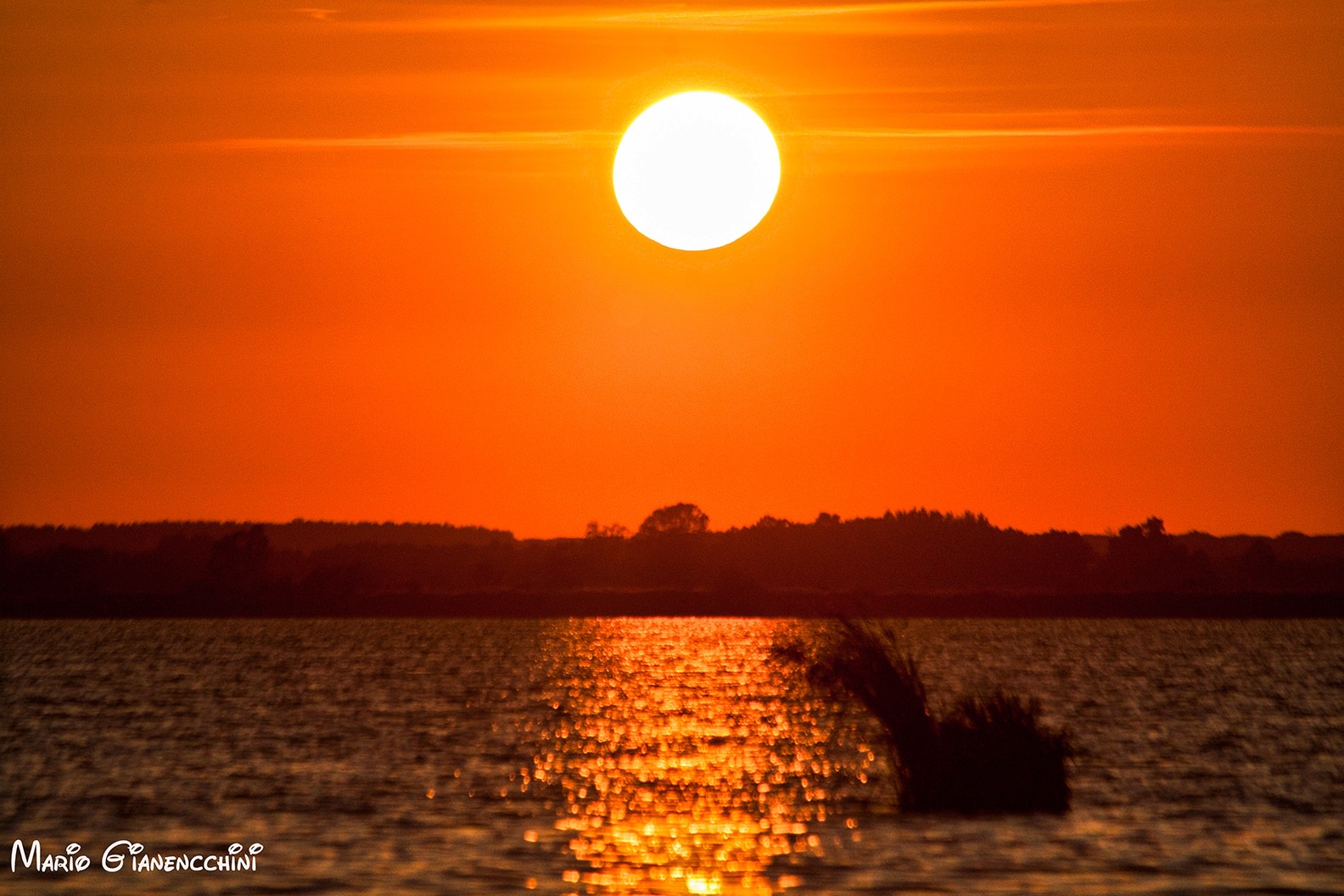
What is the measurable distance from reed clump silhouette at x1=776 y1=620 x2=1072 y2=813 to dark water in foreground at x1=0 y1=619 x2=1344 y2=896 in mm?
797

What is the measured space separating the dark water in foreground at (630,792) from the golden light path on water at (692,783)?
5.1 inches

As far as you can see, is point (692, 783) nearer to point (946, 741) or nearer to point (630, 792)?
point (630, 792)

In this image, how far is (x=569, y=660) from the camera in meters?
130

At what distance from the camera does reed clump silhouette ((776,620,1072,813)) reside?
33.0 meters

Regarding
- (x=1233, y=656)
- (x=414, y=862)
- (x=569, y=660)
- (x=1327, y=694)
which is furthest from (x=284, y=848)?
(x=1233, y=656)

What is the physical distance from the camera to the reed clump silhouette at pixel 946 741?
108 feet

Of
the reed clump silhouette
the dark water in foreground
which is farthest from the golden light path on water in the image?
the reed clump silhouette

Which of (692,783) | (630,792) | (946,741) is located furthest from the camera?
(692,783)

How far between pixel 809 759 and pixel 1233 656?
91630mm

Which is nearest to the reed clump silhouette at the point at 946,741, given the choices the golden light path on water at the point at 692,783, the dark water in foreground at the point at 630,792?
the dark water in foreground at the point at 630,792

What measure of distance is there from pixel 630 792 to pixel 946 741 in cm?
931

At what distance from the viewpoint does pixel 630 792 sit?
39219 millimetres

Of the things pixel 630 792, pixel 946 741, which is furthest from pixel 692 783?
pixel 946 741

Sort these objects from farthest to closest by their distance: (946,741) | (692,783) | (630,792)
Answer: (692,783)
(630,792)
(946,741)
